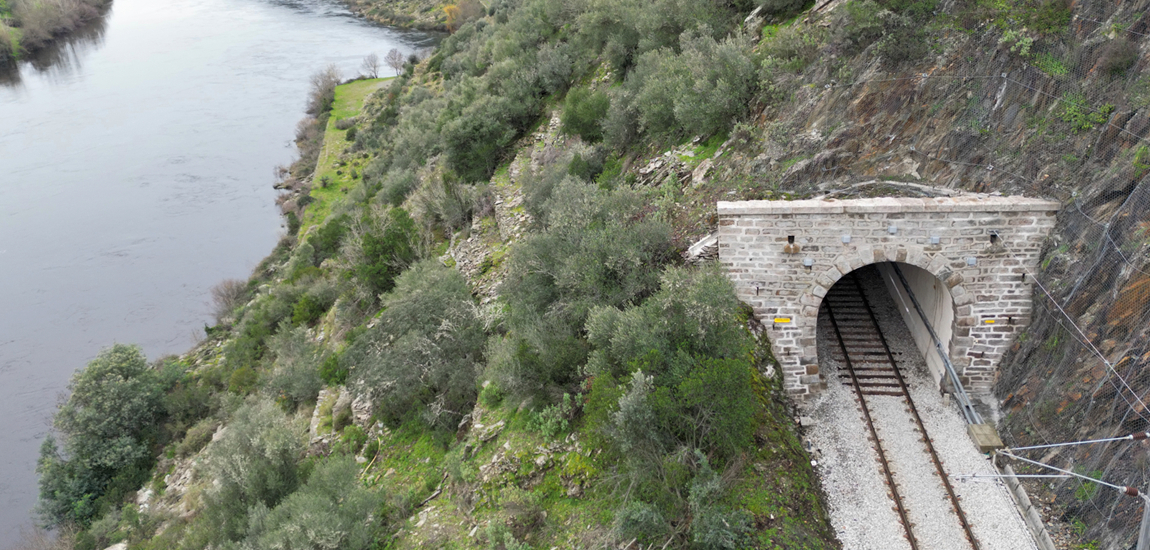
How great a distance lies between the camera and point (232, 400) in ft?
89.7

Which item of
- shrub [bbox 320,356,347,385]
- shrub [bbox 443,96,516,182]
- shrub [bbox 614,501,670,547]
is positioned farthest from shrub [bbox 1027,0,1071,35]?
shrub [bbox 443,96,516,182]

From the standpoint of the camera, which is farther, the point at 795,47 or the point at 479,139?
the point at 479,139

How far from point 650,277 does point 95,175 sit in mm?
57122

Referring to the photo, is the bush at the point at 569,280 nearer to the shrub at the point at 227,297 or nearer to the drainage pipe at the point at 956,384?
the drainage pipe at the point at 956,384

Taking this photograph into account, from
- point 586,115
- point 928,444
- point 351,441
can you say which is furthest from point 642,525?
point 586,115

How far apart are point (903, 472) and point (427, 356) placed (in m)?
12.6

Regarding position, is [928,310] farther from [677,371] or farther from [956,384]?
[677,371]

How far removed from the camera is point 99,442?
2783cm

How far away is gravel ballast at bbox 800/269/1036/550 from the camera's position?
12.1 metres

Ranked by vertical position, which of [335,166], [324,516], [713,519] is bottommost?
[335,166]

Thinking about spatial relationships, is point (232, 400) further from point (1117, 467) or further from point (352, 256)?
point (1117, 467)

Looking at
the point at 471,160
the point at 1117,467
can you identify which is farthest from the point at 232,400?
the point at 1117,467

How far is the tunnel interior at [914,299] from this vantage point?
51.0 ft

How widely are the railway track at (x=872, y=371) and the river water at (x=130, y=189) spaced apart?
108ft
